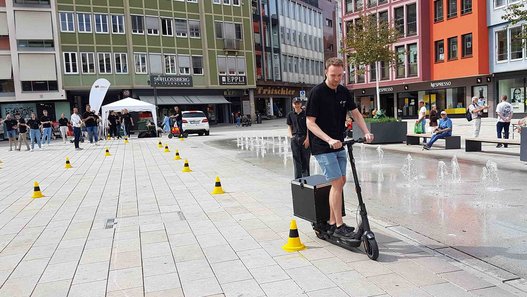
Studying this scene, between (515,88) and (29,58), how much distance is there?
132 feet

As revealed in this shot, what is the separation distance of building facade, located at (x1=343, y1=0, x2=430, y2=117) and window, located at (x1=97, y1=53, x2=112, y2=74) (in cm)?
2235

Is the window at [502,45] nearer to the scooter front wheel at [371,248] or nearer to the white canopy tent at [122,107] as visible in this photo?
the white canopy tent at [122,107]

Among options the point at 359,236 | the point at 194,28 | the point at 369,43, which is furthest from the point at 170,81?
the point at 359,236

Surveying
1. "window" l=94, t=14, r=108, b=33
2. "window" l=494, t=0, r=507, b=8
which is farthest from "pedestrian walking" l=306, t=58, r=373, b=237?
"window" l=94, t=14, r=108, b=33

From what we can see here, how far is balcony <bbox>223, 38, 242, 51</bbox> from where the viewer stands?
5059 cm

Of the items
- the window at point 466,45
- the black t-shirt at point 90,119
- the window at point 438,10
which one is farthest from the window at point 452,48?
the black t-shirt at point 90,119

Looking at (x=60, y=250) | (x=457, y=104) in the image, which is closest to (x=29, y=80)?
(x=457, y=104)

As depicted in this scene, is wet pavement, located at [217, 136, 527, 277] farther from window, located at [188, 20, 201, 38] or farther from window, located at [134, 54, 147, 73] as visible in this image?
window, located at [188, 20, 201, 38]

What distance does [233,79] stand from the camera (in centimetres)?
5125

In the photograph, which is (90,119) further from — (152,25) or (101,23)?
(152,25)

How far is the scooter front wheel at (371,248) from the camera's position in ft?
14.9

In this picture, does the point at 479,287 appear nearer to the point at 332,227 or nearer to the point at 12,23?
the point at 332,227

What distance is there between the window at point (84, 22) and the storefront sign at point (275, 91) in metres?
20.6

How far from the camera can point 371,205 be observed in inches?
287
